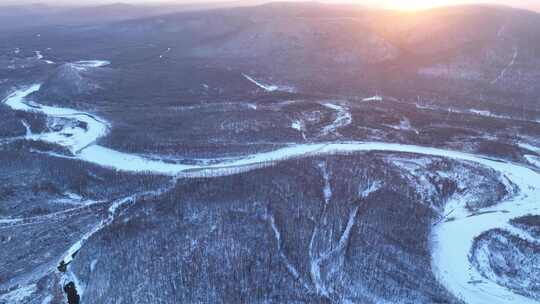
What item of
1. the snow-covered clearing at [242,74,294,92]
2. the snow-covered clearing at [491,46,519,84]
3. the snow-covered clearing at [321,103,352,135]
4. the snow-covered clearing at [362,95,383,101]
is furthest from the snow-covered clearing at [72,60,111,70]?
the snow-covered clearing at [491,46,519,84]

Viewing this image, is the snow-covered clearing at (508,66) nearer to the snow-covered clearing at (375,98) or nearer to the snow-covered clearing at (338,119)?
the snow-covered clearing at (375,98)

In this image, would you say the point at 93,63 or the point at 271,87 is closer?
the point at 271,87

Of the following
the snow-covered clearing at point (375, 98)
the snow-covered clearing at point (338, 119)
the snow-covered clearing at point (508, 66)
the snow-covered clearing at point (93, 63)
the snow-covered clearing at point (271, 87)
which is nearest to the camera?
the snow-covered clearing at point (338, 119)

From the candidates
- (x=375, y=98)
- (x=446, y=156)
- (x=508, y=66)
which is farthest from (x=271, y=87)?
(x=508, y=66)

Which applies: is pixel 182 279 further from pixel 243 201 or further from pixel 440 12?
pixel 440 12

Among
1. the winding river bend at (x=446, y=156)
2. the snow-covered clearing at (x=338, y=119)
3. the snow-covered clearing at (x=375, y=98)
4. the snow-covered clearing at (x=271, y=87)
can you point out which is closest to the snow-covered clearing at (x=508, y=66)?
the snow-covered clearing at (x=375, y=98)

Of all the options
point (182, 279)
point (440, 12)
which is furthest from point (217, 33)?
point (182, 279)

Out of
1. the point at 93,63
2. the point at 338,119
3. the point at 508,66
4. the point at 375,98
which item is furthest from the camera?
the point at 93,63

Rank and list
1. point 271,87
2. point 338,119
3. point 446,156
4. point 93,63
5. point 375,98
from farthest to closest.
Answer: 1. point 93,63
2. point 271,87
3. point 375,98
4. point 338,119
5. point 446,156

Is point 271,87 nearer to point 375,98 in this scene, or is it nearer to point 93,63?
point 375,98
